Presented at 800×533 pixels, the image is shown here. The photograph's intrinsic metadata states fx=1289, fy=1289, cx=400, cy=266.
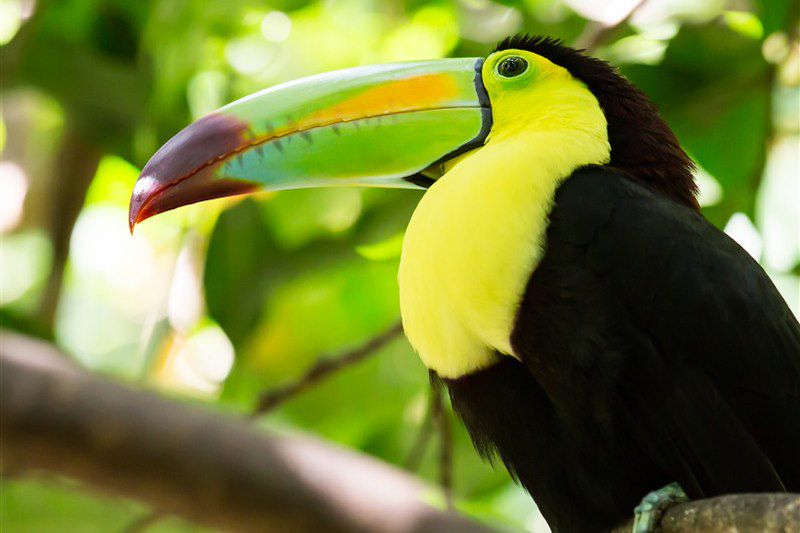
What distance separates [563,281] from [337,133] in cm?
62

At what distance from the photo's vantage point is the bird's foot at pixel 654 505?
83.4 inches

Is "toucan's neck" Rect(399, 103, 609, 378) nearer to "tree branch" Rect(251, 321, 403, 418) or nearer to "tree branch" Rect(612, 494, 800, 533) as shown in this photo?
"tree branch" Rect(612, 494, 800, 533)

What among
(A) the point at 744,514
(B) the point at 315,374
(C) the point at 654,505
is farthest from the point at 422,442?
(A) the point at 744,514

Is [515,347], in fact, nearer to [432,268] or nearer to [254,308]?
[432,268]

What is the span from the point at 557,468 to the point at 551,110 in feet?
2.43

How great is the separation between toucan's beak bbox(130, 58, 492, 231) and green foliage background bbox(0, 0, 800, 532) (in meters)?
0.92

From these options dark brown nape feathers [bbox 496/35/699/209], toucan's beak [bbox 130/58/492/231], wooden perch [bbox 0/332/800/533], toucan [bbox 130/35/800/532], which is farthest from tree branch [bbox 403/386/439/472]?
dark brown nape feathers [bbox 496/35/699/209]

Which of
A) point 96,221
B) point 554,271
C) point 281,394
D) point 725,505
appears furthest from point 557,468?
point 96,221

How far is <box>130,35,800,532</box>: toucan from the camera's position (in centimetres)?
227

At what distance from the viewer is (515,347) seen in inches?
91.4

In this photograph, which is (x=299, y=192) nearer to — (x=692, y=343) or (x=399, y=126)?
(x=399, y=126)

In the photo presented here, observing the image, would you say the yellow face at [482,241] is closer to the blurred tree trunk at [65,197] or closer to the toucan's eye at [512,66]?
the toucan's eye at [512,66]

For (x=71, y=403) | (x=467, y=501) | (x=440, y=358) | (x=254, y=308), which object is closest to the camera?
(x=440, y=358)

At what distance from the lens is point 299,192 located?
13.0ft
